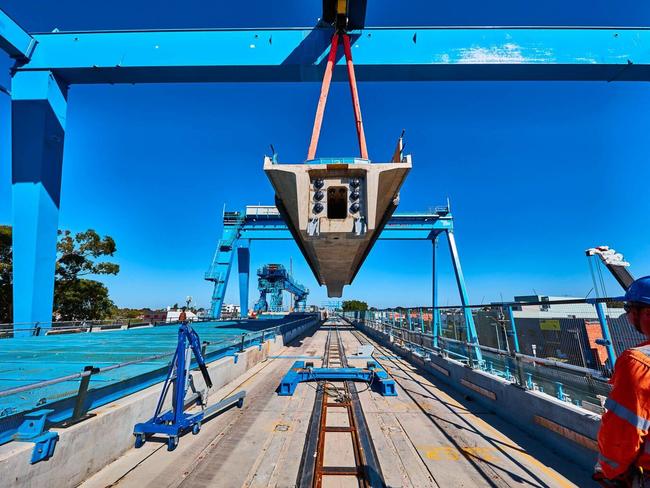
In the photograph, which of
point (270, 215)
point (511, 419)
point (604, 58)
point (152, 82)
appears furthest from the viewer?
point (270, 215)

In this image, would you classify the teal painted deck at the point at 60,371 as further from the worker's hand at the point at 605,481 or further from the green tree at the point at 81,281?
the green tree at the point at 81,281

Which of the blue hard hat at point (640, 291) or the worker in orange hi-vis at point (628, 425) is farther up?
the blue hard hat at point (640, 291)

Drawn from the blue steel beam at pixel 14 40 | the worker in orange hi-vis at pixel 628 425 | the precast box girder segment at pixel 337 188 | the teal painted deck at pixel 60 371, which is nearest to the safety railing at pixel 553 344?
the worker in orange hi-vis at pixel 628 425

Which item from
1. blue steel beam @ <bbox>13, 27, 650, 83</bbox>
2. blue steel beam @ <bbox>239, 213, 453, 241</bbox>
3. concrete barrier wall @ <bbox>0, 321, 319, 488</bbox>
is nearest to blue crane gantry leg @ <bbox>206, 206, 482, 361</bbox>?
blue steel beam @ <bbox>239, 213, 453, 241</bbox>

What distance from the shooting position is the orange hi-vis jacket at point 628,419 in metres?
1.33

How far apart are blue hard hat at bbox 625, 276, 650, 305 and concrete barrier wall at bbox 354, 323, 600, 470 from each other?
2969mm

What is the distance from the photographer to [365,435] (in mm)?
4430

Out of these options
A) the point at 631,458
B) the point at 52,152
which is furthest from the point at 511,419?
the point at 52,152

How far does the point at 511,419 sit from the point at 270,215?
63.2 feet

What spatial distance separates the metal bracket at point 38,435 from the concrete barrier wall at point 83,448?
5cm

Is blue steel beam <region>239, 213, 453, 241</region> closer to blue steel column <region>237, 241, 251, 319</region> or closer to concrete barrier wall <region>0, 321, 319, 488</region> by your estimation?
blue steel column <region>237, 241, 251, 319</region>

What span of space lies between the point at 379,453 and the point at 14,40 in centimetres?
1731

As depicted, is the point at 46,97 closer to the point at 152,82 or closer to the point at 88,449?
the point at 152,82

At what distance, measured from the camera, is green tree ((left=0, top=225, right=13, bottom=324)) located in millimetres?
17578
